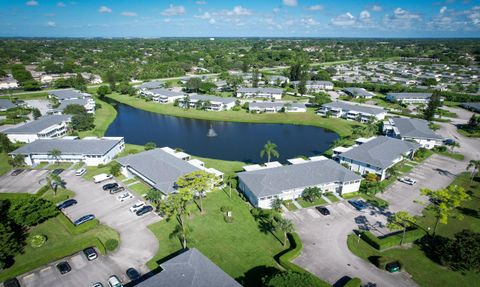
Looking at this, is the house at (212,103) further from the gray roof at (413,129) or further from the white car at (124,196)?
the white car at (124,196)

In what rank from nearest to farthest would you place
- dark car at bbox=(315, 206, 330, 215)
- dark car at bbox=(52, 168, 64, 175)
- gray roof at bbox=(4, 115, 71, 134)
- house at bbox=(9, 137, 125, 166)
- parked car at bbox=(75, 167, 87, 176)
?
dark car at bbox=(315, 206, 330, 215)
parked car at bbox=(75, 167, 87, 176)
dark car at bbox=(52, 168, 64, 175)
house at bbox=(9, 137, 125, 166)
gray roof at bbox=(4, 115, 71, 134)

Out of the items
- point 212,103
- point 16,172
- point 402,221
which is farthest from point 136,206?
point 212,103

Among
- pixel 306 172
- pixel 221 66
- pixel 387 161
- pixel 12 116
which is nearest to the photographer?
pixel 306 172

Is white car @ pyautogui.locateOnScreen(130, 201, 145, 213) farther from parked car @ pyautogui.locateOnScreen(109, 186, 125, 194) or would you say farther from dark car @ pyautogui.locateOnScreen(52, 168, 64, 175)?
dark car @ pyautogui.locateOnScreen(52, 168, 64, 175)

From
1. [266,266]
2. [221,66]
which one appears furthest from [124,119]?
[221,66]

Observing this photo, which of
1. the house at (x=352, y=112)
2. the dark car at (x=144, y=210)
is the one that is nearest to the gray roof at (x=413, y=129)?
the house at (x=352, y=112)

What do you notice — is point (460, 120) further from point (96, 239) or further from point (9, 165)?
point (9, 165)

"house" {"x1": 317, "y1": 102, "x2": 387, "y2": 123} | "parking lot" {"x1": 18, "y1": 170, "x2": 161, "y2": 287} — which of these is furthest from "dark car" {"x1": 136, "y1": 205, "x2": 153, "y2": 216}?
"house" {"x1": 317, "y1": 102, "x2": 387, "y2": 123}
